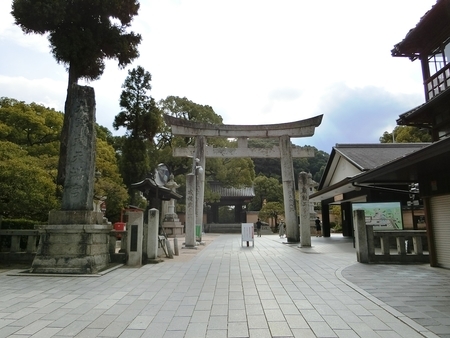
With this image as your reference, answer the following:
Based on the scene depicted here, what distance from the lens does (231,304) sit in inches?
218

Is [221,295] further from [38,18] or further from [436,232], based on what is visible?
[38,18]

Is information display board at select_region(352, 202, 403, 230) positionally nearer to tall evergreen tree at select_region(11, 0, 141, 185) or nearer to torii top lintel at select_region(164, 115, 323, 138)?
torii top lintel at select_region(164, 115, 323, 138)

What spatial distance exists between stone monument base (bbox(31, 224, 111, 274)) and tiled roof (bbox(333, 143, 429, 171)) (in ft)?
49.7

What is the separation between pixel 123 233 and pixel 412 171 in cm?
918

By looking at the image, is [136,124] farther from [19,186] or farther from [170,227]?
[19,186]

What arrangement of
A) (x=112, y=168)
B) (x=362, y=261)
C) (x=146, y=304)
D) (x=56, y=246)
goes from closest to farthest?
(x=146, y=304)
(x=56, y=246)
(x=362, y=261)
(x=112, y=168)

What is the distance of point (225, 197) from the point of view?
43062mm

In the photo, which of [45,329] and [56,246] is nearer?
[45,329]

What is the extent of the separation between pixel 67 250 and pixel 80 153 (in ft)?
9.39

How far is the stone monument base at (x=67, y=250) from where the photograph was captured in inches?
334

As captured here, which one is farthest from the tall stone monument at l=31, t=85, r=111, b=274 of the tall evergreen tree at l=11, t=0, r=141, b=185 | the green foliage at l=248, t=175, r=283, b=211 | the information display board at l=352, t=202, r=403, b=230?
the green foliage at l=248, t=175, r=283, b=211

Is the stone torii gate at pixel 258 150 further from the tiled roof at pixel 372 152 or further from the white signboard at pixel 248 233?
the tiled roof at pixel 372 152

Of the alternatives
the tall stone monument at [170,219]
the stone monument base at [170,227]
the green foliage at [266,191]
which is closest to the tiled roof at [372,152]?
the tall stone monument at [170,219]

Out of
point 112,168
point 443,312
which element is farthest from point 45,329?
point 112,168
